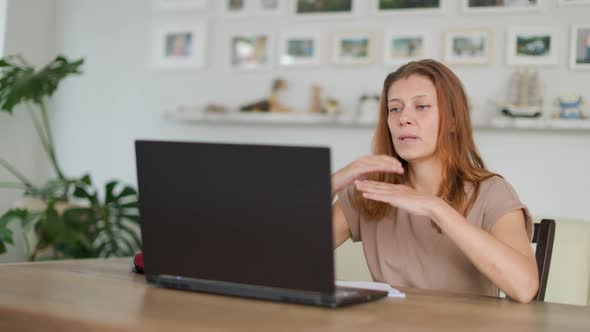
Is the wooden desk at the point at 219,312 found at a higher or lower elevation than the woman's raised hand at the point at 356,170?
lower

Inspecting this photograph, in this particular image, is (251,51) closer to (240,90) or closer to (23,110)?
(240,90)

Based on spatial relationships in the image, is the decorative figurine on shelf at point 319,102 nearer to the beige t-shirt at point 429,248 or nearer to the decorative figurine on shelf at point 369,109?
Result: the decorative figurine on shelf at point 369,109

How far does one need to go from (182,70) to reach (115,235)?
1.07m

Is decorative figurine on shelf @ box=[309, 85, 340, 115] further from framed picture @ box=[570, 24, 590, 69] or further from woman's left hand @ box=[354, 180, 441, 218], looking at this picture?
woman's left hand @ box=[354, 180, 441, 218]

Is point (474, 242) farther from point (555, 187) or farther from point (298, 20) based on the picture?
point (298, 20)

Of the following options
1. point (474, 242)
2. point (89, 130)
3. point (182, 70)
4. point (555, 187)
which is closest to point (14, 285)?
point (474, 242)

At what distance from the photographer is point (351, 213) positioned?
196cm

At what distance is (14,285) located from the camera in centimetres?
124

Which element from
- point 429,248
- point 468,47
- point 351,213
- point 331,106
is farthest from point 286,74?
point 429,248

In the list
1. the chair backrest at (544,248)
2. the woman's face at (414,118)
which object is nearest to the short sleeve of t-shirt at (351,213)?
the woman's face at (414,118)

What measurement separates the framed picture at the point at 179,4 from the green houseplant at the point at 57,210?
688 mm

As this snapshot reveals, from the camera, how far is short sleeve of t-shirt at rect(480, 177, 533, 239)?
5.39ft

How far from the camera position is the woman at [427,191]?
1663 millimetres

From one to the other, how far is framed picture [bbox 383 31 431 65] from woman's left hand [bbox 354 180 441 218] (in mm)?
2381
